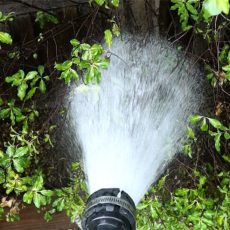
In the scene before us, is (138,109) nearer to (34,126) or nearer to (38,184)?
(38,184)

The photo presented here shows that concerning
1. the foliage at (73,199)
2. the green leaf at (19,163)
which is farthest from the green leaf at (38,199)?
the foliage at (73,199)

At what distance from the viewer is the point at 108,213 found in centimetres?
111

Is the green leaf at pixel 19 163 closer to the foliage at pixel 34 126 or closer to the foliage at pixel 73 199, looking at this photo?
the foliage at pixel 34 126

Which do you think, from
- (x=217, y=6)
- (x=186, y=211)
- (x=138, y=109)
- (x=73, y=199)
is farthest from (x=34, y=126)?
(x=217, y=6)

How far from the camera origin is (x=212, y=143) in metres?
2.23

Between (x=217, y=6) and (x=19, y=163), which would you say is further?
(x=19, y=163)

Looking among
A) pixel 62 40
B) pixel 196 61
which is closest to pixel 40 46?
pixel 62 40

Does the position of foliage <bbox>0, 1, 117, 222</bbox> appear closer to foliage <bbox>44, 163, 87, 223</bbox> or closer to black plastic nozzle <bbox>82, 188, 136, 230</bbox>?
foliage <bbox>44, 163, 87, 223</bbox>

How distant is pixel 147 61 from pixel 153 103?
19 centimetres

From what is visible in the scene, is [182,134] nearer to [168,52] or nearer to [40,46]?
[168,52]

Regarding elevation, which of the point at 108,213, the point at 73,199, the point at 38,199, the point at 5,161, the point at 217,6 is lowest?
the point at 73,199

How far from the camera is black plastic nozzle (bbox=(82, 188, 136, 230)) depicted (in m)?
1.10

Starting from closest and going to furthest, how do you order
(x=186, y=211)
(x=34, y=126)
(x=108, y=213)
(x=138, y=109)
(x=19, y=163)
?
(x=108, y=213) < (x=19, y=163) < (x=186, y=211) < (x=138, y=109) < (x=34, y=126)

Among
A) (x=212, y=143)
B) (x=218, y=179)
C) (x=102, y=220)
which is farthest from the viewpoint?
(x=212, y=143)
